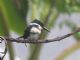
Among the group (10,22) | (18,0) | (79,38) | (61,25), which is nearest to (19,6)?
(18,0)

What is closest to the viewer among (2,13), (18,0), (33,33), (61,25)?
(33,33)

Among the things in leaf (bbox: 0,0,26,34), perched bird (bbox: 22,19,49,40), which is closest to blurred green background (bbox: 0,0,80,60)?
leaf (bbox: 0,0,26,34)

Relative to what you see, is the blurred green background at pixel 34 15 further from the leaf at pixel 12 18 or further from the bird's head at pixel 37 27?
the bird's head at pixel 37 27

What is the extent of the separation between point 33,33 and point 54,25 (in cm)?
197

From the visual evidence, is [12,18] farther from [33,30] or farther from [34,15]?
[33,30]

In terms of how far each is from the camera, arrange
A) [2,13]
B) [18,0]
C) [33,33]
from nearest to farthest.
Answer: [33,33], [2,13], [18,0]

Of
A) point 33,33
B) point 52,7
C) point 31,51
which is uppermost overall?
point 33,33

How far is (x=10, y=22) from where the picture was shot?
2645mm

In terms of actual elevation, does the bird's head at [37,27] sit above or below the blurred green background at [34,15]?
above

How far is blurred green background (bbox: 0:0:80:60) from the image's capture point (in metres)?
2.62

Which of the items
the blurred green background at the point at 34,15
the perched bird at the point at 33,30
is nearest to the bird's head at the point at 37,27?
the perched bird at the point at 33,30

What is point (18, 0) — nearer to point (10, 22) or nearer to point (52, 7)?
point (10, 22)

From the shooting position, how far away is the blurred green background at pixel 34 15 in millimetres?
2621

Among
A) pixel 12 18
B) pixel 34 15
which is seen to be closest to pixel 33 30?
pixel 12 18
